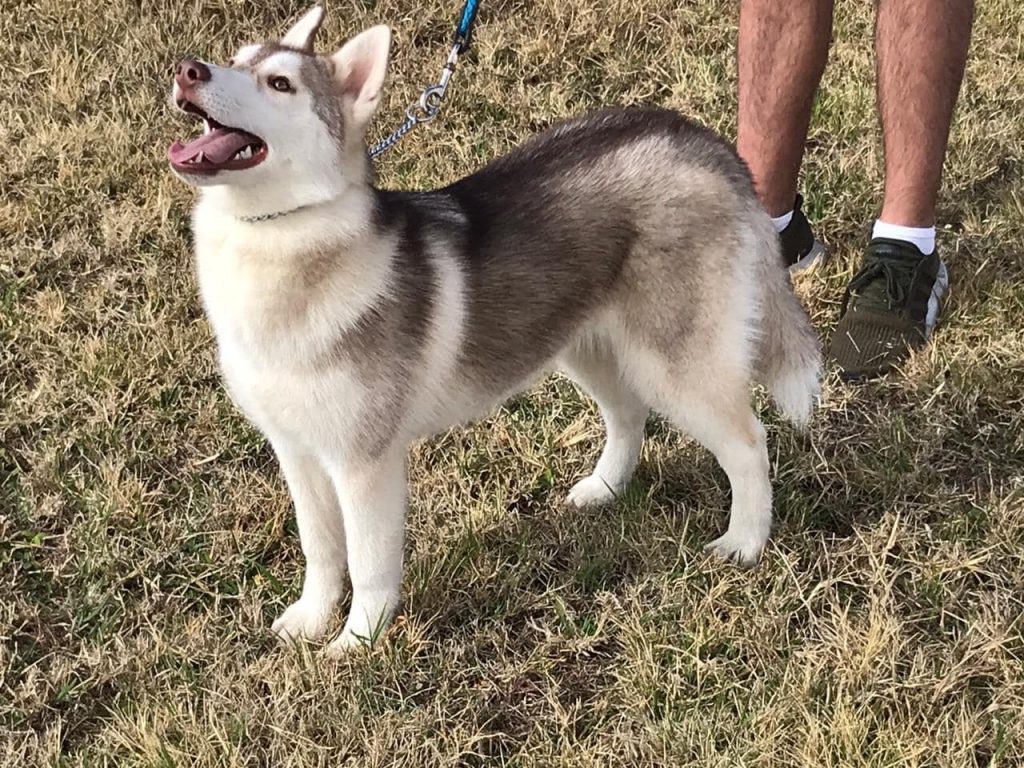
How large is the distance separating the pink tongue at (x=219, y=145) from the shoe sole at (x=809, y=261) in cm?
240

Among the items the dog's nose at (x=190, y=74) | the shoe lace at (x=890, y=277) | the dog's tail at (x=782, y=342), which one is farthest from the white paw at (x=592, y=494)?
the dog's nose at (x=190, y=74)

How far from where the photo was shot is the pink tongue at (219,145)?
2039 mm

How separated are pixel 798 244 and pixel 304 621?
233 centimetres

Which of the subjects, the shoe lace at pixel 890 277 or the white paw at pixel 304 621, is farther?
the shoe lace at pixel 890 277

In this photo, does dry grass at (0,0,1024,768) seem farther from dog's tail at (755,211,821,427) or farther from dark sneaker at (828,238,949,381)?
dog's tail at (755,211,821,427)

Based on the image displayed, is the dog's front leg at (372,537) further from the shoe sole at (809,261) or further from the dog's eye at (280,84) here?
the shoe sole at (809,261)

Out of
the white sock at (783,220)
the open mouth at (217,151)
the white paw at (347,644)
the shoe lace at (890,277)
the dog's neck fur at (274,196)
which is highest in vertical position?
the open mouth at (217,151)

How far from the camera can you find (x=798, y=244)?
3.89 metres

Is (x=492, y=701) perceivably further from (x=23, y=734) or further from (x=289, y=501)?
(x=23, y=734)

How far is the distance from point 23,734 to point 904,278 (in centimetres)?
295

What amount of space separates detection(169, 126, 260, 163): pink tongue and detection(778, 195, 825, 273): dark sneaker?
7.69 ft

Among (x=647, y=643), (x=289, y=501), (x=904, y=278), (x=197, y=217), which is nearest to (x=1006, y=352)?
(x=904, y=278)

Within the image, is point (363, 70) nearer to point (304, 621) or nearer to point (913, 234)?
point (304, 621)

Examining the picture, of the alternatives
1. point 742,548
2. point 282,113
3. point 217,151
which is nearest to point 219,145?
point 217,151
